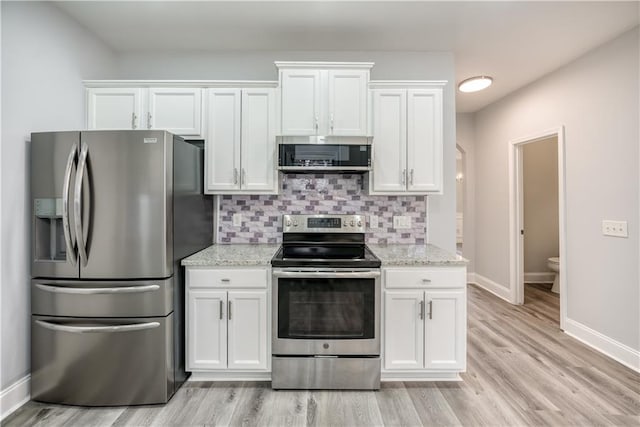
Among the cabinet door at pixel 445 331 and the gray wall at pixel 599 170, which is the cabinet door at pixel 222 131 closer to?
the cabinet door at pixel 445 331

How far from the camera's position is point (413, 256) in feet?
7.77

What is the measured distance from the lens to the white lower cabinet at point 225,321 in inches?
88.6

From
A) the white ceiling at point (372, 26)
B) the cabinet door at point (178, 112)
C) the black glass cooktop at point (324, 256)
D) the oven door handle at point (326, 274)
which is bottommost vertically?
the oven door handle at point (326, 274)

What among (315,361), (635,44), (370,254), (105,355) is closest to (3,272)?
(105,355)

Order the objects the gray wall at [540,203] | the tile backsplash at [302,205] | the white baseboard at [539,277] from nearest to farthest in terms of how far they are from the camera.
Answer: the tile backsplash at [302,205]
the gray wall at [540,203]
the white baseboard at [539,277]

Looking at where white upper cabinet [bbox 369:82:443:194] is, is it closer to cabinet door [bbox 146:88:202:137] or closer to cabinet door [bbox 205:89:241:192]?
cabinet door [bbox 205:89:241:192]

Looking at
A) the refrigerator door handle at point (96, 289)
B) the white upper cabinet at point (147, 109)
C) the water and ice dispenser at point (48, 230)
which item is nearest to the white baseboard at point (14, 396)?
the refrigerator door handle at point (96, 289)

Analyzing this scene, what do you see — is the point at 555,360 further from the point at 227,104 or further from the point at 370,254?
the point at 227,104

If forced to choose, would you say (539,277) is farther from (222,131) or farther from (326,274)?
(222,131)

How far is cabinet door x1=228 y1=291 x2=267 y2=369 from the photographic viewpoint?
2.25 meters

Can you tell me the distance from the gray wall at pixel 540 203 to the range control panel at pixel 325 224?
374 centimetres

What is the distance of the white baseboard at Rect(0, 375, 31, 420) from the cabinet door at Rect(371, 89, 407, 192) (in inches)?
111

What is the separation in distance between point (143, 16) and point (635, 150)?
4.10m

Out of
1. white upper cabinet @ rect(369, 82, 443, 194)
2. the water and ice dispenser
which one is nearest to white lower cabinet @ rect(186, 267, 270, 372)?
the water and ice dispenser
